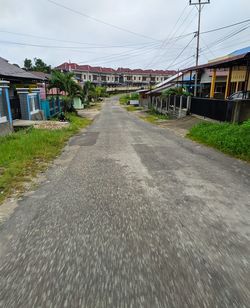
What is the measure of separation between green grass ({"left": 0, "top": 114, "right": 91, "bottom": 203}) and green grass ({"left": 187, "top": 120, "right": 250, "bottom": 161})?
19.7 feet

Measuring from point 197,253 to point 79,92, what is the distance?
80.2 ft

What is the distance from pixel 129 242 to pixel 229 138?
23.0ft

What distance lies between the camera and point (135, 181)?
17.2 ft

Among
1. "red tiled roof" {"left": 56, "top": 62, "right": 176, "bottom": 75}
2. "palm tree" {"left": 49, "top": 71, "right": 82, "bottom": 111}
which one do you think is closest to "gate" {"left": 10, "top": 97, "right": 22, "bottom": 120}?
"palm tree" {"left": 49, "top": 71, "right": 82, "bottom": 111}

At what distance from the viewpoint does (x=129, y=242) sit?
3020 millimetres

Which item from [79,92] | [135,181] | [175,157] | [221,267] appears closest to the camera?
[221,267]

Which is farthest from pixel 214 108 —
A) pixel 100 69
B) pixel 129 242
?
pixel 100 69

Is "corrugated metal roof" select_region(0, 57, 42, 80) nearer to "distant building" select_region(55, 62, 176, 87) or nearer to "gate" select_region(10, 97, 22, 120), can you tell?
"gate" select_region(10, 97, 22, 120)

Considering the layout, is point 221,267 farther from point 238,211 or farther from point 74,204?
point 74,204

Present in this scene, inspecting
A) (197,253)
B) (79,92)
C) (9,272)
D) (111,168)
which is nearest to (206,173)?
(111,168)

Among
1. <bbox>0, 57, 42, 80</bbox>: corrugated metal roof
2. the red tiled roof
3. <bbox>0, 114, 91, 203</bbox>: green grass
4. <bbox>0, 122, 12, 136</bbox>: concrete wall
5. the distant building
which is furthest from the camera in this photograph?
the distant building

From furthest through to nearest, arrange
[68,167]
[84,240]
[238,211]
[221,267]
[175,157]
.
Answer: [175,157], [68,167], [238,211], [84,240], [221,267]

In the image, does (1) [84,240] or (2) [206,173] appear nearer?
(1) [84,240]

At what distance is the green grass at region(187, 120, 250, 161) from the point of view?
25.2 ft
